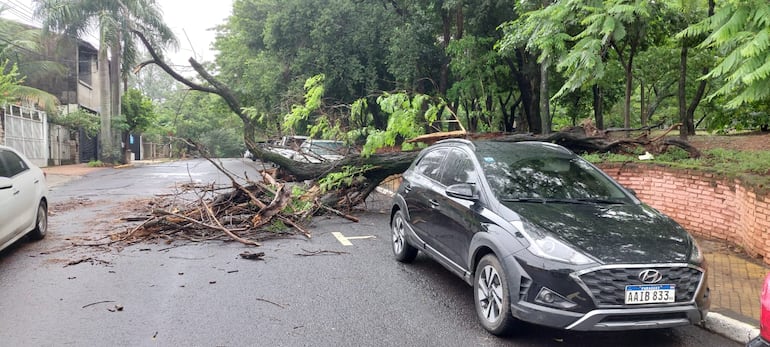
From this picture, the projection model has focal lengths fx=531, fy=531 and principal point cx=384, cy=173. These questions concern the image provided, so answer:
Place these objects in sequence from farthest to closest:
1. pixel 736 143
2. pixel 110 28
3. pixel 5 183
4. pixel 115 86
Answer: pixel 115 86, pixel 110 28, pixel 736 143, pixel 5 183

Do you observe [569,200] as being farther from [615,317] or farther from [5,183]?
[5,183]

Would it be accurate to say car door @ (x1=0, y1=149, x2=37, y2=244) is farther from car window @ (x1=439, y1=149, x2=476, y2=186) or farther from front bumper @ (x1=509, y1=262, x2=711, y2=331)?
front bumper @ (x1=509, y1=262, x2=711, y2=331)

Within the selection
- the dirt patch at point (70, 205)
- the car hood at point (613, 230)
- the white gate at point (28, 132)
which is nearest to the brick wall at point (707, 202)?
the car hood at point (613, 230)

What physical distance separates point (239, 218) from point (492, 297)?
5.75m

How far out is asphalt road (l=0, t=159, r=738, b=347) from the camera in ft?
14.4

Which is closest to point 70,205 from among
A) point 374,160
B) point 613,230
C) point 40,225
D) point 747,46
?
point 40,225

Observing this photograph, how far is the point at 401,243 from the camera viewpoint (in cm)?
703

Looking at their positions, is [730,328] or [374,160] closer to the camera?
[730,328]

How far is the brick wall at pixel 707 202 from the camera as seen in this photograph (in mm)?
6516

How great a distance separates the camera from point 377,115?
83.5 ft

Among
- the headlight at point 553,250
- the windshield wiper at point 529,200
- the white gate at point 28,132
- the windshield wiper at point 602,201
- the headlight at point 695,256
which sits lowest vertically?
the headlight at point 695,256

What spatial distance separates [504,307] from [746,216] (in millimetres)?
4617

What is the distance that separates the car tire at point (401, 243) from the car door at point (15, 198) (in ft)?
16.0

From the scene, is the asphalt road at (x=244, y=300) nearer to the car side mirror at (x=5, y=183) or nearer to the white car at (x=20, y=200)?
the white car at (x=20, y=200)
